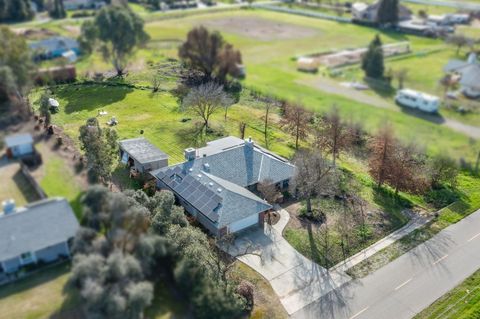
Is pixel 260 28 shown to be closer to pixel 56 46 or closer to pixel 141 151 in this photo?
pixel 56 46

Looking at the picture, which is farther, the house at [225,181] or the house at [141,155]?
the house at [141,155]

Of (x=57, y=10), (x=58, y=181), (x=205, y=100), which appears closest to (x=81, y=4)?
(x=57, y=10)

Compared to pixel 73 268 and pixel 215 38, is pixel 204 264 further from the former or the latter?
pixel 215 38

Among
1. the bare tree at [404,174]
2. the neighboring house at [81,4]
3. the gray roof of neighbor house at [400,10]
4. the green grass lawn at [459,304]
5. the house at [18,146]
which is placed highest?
the house at [18,146]

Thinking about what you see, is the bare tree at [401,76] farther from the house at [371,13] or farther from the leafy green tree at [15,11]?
the leafy green tree at [15,11]

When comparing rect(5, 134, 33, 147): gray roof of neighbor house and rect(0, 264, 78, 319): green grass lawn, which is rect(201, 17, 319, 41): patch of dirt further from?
rect(0, 264, 78, 319): green grass lawn

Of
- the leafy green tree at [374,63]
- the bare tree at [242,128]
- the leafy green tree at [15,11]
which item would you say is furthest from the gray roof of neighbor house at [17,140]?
the leafy green tree at [15,11]
